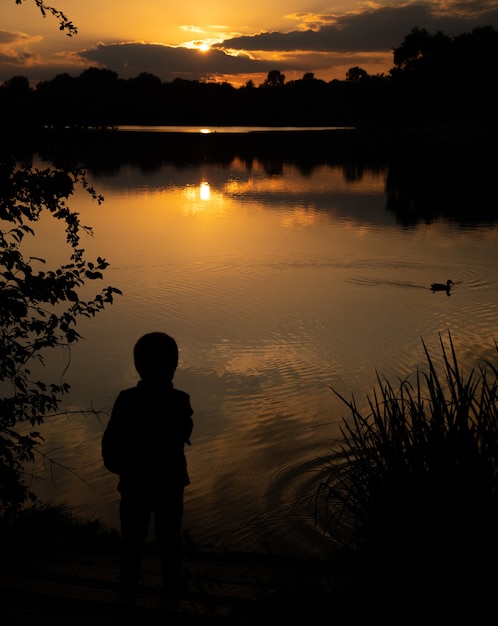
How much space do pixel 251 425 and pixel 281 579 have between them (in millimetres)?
4675

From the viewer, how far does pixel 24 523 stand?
5.38 meters

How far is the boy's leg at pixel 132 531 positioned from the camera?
3.89 meters

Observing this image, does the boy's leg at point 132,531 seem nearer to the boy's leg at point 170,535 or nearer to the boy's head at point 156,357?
the boy's leg at point 170,535

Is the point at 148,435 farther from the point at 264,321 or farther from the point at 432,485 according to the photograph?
the point at 264,321

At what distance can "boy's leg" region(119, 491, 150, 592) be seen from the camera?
3.89 metres

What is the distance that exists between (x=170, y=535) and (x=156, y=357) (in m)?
0.98

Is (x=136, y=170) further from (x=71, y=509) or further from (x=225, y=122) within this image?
(x=225, y=122)

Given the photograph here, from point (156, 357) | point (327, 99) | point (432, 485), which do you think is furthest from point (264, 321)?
point (327, 99)

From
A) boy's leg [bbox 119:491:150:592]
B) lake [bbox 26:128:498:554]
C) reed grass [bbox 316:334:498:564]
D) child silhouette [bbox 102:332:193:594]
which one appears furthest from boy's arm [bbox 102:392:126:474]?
lake [bbox 26:128:498:554]

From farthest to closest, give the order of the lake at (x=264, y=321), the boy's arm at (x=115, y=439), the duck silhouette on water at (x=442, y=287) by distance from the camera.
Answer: the duck silhouette on water at (x=442, y=287), the lake at (x=264, y=321), the boy's arm at (x=115, y=439)

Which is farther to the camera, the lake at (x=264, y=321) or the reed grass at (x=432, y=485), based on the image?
the lake at (x=264, y=321)

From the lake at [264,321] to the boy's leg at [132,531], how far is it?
7.38ft

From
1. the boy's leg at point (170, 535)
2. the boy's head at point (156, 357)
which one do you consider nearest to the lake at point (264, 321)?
the boy's head at point (156, 357)

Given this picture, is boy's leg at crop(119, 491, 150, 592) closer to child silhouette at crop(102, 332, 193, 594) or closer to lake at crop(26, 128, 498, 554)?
child silhouette at crop(102, 332, 193, 594)
